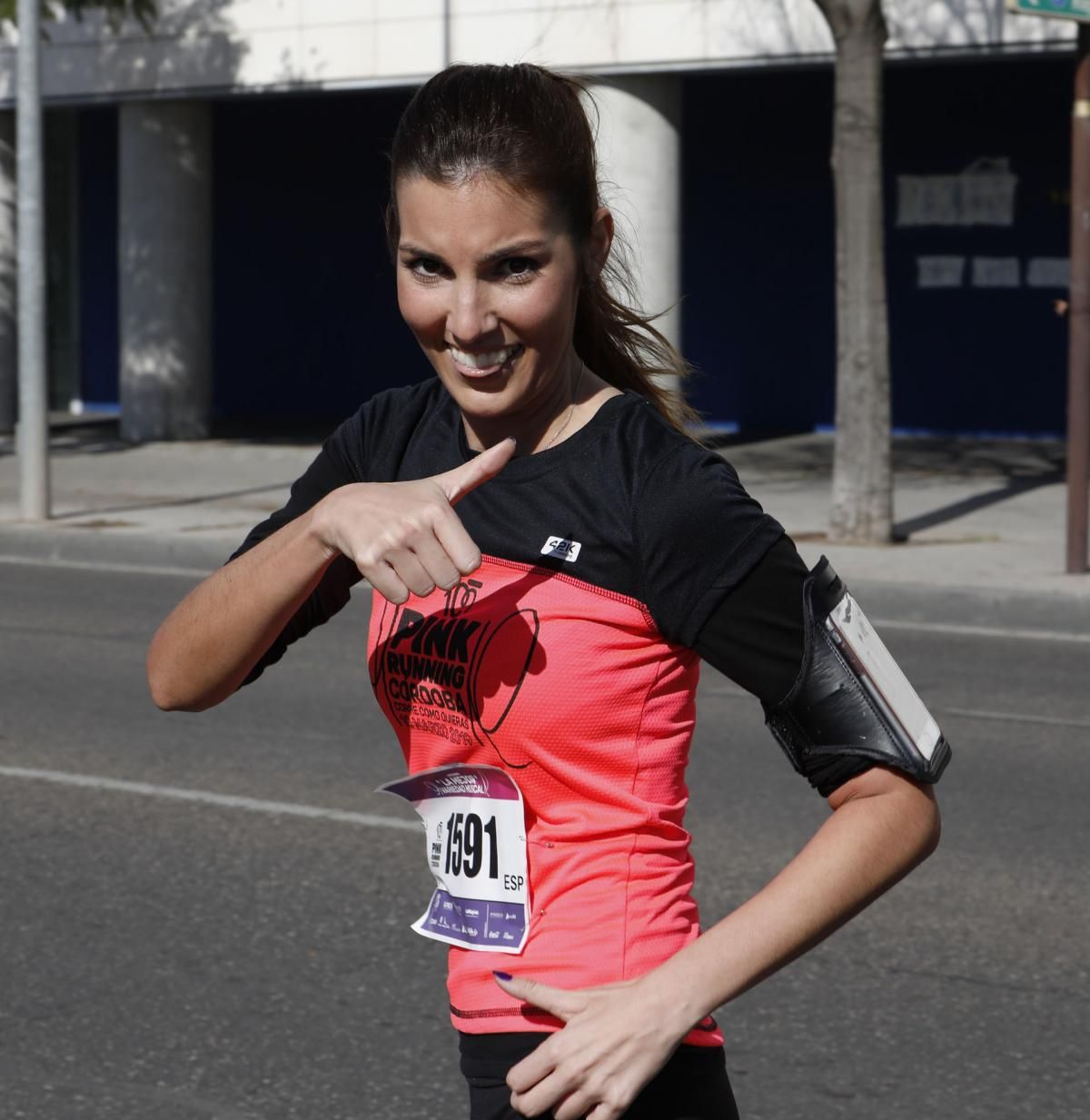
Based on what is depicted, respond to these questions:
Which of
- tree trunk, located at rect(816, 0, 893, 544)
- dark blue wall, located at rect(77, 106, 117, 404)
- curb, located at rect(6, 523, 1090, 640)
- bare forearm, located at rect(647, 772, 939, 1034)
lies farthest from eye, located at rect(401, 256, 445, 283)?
dark blue wall, located at rect(77, 106, 117, 404)

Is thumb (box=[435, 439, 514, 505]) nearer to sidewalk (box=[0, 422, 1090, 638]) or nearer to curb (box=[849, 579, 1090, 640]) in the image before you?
curb (box=[849, 579, 1090, 640])

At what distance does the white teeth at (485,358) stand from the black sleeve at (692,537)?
189 mm

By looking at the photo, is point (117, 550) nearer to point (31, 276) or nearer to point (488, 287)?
point (31, 276)

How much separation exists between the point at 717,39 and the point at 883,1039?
46.6 ft

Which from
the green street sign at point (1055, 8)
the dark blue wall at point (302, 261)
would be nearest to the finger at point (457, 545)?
the green street sign at point (1055, 8)

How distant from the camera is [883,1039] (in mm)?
4453

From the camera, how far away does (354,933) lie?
17.0 ft

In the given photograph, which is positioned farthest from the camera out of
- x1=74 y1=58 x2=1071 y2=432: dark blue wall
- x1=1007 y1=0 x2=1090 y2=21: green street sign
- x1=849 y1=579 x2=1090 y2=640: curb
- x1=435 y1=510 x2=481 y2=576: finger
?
x1=74 y1=58 x2=1071 y2=432: dark blue wall

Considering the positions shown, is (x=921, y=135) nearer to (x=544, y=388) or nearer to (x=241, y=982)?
(x=241, y=982)

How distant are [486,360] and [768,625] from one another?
40 centimetres

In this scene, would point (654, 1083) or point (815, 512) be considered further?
point (815, 512)

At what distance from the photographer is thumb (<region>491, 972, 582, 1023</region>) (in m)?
1.80

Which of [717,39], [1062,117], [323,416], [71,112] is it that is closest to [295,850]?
[717,39]

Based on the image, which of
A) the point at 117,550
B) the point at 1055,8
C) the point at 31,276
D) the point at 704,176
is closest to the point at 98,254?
the point at 704,176
